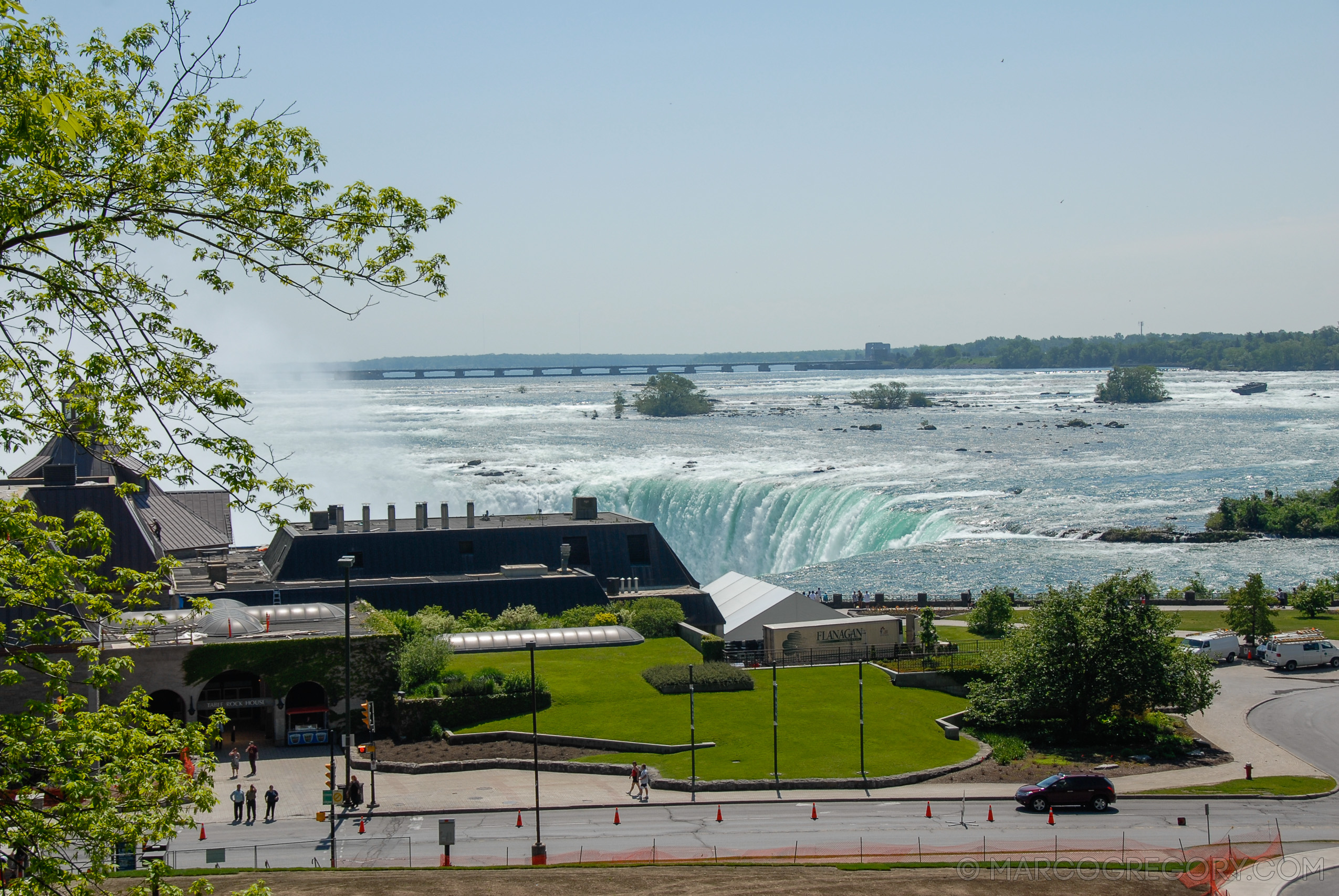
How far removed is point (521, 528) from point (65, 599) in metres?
49.7

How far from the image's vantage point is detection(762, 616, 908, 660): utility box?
51344 mm

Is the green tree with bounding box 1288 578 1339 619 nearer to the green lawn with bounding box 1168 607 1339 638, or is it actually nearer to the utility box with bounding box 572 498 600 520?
the green lawn with bounding box 1168 607 1339 638

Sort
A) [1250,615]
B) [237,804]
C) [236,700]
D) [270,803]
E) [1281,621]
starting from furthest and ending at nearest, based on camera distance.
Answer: [1281,621]
[1250,615]
[236,700]
[270,803]
[237,804]

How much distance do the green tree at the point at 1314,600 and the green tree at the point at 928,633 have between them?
25.1 m

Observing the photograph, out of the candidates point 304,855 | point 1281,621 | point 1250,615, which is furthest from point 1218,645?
point 304,855

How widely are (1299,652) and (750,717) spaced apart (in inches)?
1079

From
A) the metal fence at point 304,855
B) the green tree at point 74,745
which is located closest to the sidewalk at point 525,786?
the metal fence at point 304,855

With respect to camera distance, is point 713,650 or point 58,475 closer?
point 58,475

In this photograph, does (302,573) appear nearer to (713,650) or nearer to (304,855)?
(713,650)

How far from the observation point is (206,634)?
41.8 meters

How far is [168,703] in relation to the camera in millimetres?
42219

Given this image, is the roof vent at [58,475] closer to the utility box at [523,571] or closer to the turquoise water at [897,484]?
the utility box at [523,571]

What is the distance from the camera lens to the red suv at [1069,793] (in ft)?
112

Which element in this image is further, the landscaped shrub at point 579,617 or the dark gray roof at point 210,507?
the dark gray roof at point 210,507
